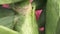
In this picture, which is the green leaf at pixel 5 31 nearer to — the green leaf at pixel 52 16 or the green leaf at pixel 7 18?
the green leaf at pixel 7 18

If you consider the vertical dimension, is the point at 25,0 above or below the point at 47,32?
above

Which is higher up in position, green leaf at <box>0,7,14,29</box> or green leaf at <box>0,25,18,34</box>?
green leaf at <box>0,7,14,29</box>

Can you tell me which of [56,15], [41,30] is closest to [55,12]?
[56,15]

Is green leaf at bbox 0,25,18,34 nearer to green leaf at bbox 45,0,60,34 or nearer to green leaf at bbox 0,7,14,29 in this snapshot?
green leaf at bbox 0,7,14,29

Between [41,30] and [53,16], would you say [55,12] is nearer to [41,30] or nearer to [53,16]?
[53,16]

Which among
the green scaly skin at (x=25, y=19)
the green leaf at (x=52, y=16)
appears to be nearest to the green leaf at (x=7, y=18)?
the green scaly skin at (x=25, y=19)

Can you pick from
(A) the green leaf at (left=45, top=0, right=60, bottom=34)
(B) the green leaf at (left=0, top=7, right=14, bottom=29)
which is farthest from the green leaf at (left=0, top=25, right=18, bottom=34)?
(A) the green leaf at (left=45, top=0, right=60, bottom=34)

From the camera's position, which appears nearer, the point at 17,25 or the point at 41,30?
the point at 17,25
